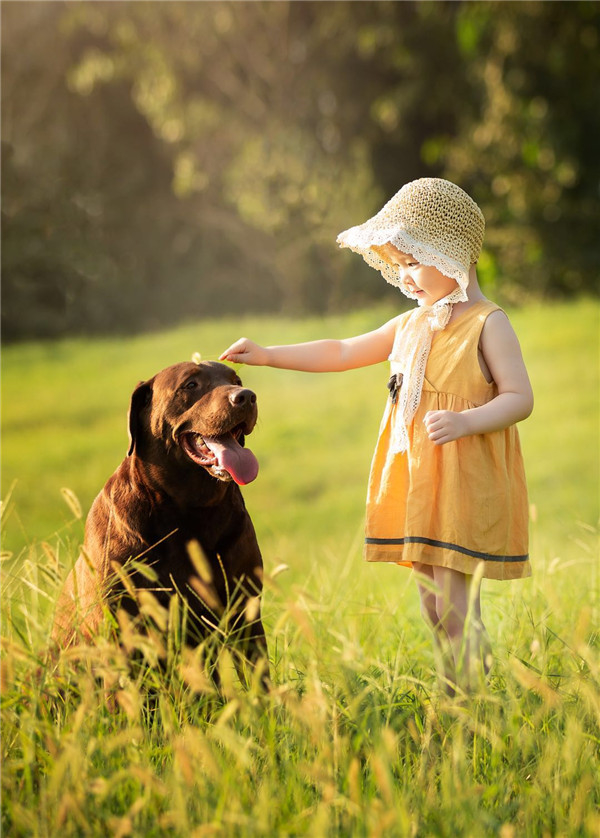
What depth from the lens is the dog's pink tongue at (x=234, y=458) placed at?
9.59 feet

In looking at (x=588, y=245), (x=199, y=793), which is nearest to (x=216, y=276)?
(x=588, y=245)

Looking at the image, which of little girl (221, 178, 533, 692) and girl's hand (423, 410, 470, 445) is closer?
girl's hand (423, 410, 470, 445)

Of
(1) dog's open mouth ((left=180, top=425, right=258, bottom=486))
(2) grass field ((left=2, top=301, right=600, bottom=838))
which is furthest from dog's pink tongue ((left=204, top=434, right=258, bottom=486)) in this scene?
(2) grass field ((left=2, top=301, right=600, bottom=838))

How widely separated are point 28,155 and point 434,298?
1919 cm

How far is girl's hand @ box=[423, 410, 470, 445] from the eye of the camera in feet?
9.61

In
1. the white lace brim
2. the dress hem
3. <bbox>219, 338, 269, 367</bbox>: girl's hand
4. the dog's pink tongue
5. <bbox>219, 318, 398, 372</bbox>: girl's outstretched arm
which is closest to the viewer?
the dog's pink tongue

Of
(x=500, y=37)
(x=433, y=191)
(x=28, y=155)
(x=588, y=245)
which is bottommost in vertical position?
(x=433, y=191)

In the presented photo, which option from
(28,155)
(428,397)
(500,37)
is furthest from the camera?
(28,155)

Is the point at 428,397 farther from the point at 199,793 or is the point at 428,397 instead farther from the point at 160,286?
the point at 160,286

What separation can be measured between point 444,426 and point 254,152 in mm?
17530

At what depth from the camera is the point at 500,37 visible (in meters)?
12.4

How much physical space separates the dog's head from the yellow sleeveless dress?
1.84ft

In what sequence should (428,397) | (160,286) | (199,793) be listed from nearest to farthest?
(199,793), (428,397), (160,286)

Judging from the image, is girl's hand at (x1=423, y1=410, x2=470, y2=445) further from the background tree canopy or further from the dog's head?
the background tree canopy
